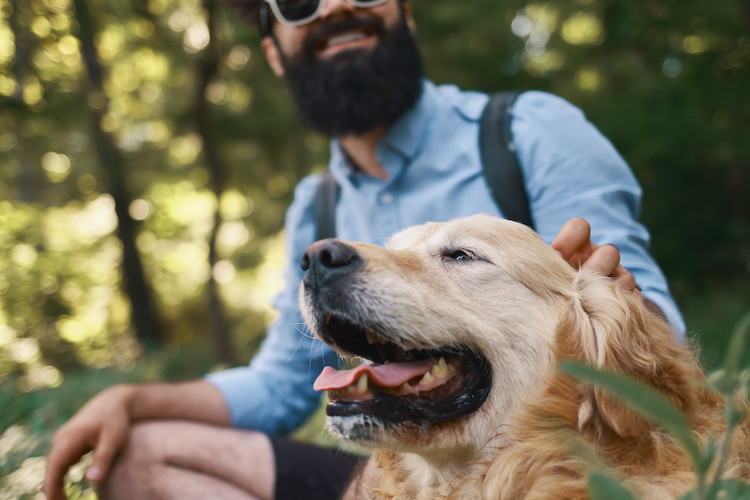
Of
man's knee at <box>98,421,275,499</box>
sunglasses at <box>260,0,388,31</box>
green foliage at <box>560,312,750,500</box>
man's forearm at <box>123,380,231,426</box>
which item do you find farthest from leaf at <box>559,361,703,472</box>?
sunglasses at <box>260,0,388,31</box>

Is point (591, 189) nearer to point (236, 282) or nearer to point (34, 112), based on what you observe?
point (34, 112)

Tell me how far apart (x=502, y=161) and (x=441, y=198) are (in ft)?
1.14

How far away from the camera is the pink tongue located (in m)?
1.64

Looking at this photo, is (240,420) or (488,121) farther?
(240,420)

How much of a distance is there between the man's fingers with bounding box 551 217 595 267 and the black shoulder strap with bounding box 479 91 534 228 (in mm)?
552

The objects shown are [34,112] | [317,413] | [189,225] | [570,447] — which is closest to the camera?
[570,447]

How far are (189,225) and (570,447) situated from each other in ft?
45.2

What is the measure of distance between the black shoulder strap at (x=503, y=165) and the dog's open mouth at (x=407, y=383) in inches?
35.9

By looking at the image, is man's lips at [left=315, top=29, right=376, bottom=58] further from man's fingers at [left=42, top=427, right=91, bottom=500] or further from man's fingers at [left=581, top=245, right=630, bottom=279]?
man's fingers at [left=42, top=427, right=91, bottom=500]

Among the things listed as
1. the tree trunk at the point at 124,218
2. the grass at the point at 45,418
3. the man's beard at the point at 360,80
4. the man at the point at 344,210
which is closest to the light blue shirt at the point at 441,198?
the man at the point at 344,210

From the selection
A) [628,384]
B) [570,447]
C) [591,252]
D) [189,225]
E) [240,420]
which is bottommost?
[189,225]

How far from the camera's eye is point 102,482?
Result: 7.64 feet

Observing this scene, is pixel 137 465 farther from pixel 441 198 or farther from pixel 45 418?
pixel 441 198

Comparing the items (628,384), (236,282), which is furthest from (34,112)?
(236,282)
